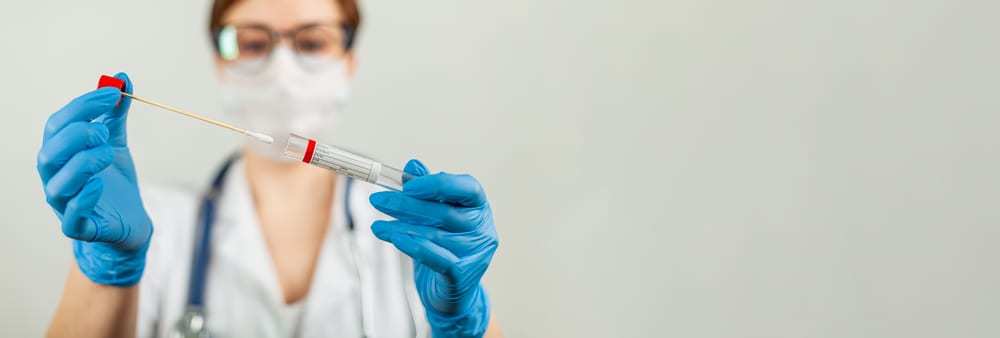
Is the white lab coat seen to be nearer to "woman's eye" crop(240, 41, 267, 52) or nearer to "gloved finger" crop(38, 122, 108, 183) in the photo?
"woman's eye" crop(240, 41, 267, 52)

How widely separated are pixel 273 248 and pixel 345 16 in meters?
0.48

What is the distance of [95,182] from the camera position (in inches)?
45.6

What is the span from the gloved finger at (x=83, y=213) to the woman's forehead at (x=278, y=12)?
534 mm

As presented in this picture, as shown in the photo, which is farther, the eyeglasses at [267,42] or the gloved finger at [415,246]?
the eyeglasses at [267,42]

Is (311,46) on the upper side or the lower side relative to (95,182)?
upper

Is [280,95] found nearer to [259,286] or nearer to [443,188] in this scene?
[259,286]

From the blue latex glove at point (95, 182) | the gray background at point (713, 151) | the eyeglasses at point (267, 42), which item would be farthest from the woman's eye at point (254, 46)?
the blue latex glove at point (95, 182)

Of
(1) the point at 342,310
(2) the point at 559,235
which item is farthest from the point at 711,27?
(1) the point at 342,310

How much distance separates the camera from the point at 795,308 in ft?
A: 5.81

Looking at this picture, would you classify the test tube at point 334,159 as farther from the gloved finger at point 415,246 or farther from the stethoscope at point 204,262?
the stethoscope at point 204,262

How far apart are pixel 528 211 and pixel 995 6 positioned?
3.49 ft

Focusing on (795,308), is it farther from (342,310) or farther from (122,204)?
(122,204)

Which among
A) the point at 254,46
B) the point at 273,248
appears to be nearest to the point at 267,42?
the point at 254,46

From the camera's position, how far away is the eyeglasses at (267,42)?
160cm
